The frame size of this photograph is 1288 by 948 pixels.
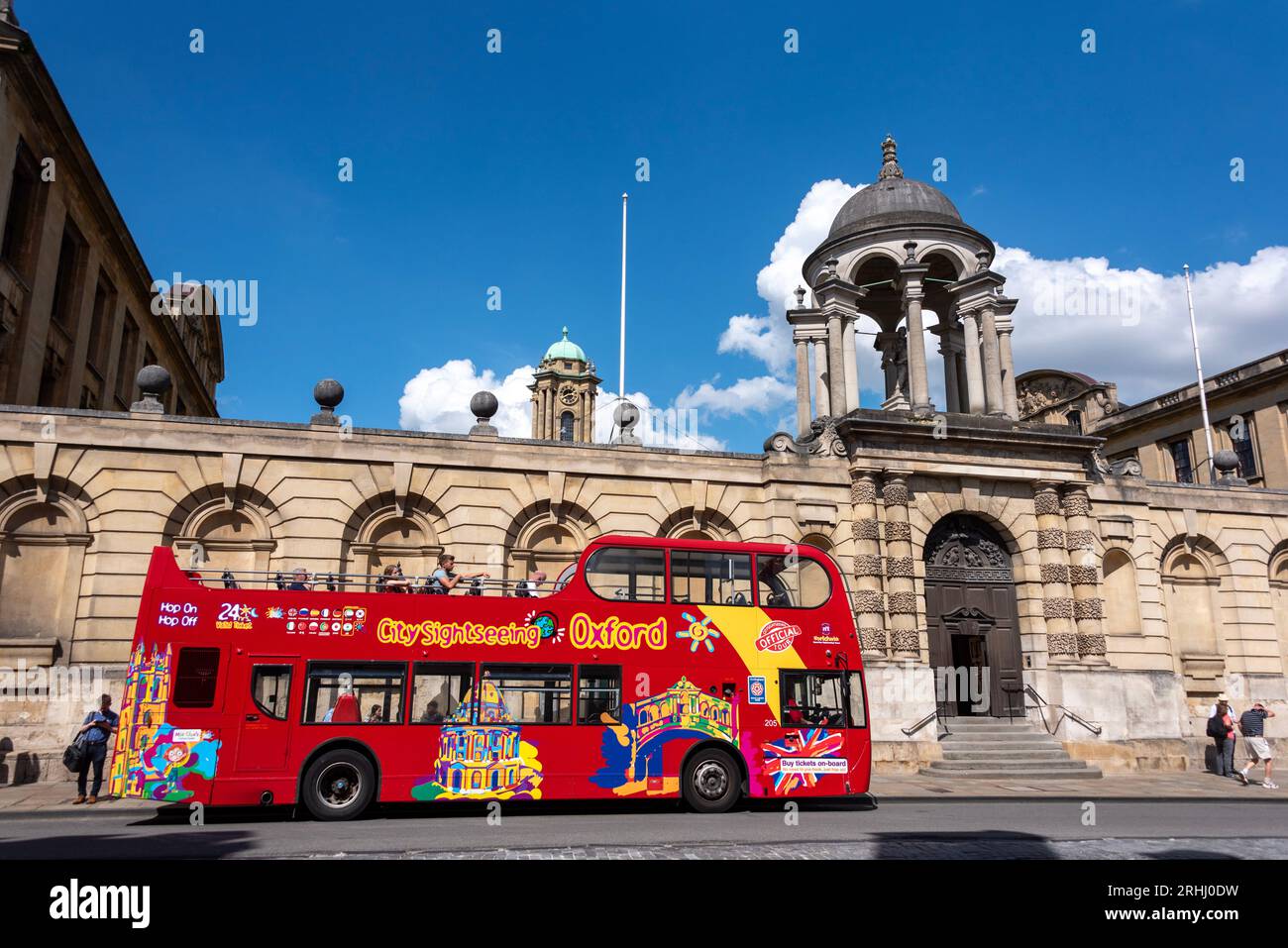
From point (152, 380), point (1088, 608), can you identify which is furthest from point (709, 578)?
point (1088, 608)

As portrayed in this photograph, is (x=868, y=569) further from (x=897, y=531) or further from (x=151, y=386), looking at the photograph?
(x=151, y=386)

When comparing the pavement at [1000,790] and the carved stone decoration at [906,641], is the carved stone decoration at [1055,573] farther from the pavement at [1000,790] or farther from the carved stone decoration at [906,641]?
the pavement at [1000,790]

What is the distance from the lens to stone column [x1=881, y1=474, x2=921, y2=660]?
74.8 ft

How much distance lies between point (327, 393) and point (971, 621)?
18518 mm

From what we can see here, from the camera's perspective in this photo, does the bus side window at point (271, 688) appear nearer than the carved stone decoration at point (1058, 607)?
Yes

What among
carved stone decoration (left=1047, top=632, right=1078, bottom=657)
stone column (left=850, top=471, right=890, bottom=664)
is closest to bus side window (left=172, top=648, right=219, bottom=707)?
stone column (left=850, top=471, right=890, bottom=664)

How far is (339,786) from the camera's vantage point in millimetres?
13406

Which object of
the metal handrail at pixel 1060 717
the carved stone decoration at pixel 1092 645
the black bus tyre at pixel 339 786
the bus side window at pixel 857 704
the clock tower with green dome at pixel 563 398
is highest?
the clock tower with green dome at pixel 563 398

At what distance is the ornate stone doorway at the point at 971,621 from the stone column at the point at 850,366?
173 inches

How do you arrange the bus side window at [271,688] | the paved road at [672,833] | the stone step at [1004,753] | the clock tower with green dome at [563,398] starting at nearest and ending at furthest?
the paved road at [672,833] < the bus side window at [271,688] < the stone step at [1004,753] < the clock tower with green dome at [563,398]

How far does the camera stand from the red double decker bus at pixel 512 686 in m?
13.1

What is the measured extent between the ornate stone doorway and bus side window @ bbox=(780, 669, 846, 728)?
9382 millimetres

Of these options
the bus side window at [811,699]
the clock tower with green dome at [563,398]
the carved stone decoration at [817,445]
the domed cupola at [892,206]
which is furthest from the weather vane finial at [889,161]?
the clock tower with green dome at [563,398]
